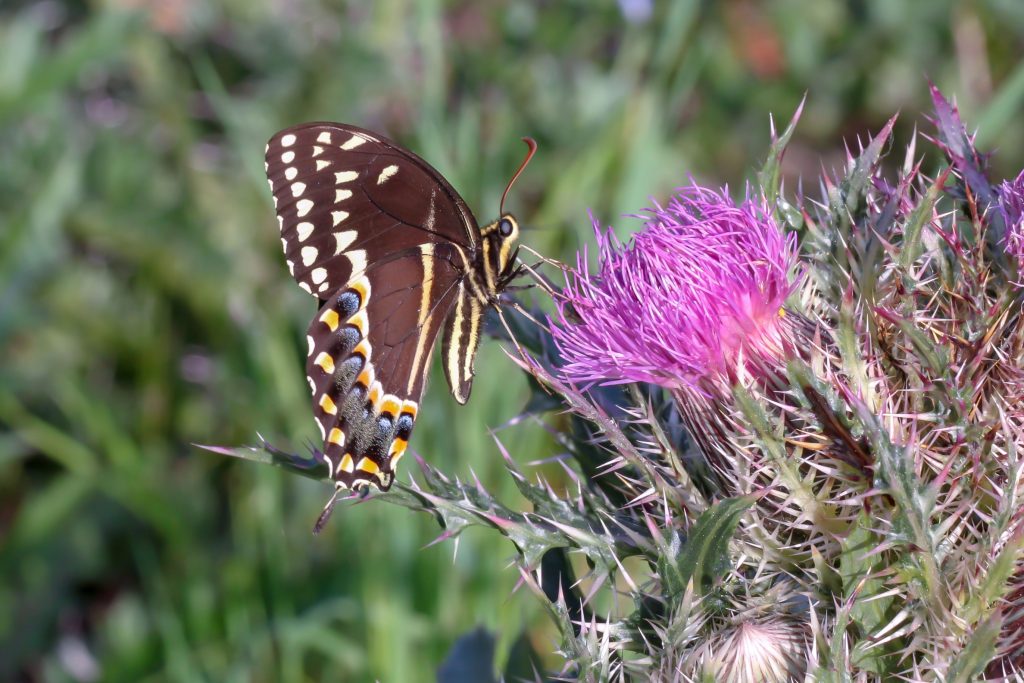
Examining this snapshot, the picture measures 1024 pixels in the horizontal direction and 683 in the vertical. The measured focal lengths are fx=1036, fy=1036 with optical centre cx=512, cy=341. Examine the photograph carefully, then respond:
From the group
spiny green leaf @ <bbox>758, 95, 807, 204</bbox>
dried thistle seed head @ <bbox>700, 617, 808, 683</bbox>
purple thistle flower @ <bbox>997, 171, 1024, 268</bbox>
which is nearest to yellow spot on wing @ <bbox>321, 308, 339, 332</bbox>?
spiny green leaf @ <bbox>758, 95, 807, 204</bbox>

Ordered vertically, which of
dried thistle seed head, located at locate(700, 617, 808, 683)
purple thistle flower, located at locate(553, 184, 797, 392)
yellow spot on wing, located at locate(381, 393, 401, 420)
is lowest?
yellow spot on wing, located at locate(381, 393, 401, 420)

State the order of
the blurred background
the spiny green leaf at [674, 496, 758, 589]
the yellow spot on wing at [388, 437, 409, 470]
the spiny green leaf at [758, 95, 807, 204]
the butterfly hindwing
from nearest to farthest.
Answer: the spiny green leaf at [674, 496, 758, 589] < the spiny green leaf at [758, 95, 807, 204] < the yellow spot on wing at [388, 437, 409, 470] < the butterfly hindwing < the blurred background

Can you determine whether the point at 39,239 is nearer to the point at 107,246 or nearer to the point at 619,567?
the point at 107,246

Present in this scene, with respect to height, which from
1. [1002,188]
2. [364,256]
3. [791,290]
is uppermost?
[1002,188]

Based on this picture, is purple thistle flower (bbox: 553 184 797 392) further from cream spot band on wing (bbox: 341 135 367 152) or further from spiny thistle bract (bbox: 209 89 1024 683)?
cream spot band on wing (bbox: 341 135 367 152)

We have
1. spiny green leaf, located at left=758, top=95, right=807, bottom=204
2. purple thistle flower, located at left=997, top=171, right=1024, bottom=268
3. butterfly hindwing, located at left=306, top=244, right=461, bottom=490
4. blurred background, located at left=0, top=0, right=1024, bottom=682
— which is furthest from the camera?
blurred background, located at left=0, top=0, right=1024, bottom=682

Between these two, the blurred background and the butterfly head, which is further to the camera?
the blurred background

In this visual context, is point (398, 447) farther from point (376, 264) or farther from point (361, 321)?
point (376, 264)

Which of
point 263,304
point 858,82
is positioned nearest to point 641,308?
point 263,304
